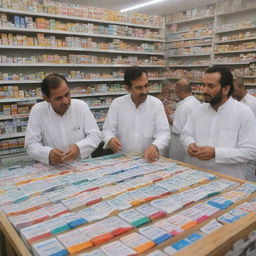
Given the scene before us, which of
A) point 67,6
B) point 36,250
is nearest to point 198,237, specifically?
point 36,250

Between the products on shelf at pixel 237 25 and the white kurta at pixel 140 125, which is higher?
the products on shelf at pixel 237 25

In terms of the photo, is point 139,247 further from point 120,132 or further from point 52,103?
point 120,132

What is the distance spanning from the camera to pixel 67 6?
523 centimetres

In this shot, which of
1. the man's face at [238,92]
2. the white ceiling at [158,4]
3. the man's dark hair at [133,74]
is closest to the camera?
the man's dark hair at [133,74]

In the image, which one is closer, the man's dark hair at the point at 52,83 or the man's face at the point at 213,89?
the man's dark hair at the point at 52,83

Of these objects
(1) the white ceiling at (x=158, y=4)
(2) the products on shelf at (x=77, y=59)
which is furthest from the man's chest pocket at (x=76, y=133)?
(1) the white ceiling at (x=158, y=4)

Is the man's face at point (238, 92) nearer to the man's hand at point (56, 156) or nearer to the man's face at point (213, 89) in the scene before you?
the man's face at point (213, 89)

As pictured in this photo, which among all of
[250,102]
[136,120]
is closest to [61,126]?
[136,120]

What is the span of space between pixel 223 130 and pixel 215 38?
17.6 ft

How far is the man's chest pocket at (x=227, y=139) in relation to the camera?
7.27 ft

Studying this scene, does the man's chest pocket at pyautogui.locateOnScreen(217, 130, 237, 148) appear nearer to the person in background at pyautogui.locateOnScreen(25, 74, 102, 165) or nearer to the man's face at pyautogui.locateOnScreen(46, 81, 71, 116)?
the person in background at pyautogui.locateOnScreen(25, 74, 102, 165)

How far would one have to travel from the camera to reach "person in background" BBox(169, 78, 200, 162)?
11.7ft

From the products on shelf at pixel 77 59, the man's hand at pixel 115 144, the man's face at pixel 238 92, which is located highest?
the products on shelf at pixel 77 59

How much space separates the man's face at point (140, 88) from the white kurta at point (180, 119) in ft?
3.33
